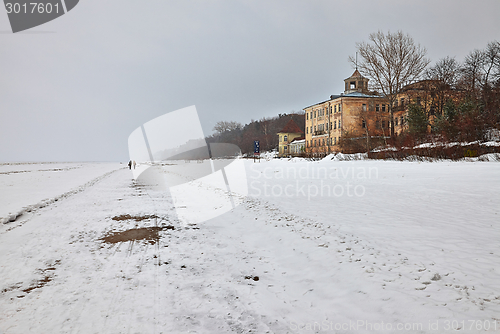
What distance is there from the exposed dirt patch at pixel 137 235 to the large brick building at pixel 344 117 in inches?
1748

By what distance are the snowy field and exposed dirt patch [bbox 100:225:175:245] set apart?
3cm

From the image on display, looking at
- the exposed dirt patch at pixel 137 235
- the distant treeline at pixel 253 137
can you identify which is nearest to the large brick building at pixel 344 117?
the distant treeline at pixel 253 137

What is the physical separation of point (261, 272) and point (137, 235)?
3.84 metres

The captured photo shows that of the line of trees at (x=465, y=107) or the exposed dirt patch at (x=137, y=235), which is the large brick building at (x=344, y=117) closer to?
the line of trees at (x=465, y=107)

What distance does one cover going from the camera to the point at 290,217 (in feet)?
29.9

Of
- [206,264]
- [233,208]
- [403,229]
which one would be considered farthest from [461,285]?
[233,208]

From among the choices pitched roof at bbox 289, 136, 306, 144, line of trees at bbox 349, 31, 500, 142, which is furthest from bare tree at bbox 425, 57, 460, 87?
pitched roof at bbox 289, 136, 306, 144

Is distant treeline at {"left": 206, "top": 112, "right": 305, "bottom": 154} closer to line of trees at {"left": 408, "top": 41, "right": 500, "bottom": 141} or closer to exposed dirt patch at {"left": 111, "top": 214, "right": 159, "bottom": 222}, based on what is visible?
line of trees at {"left": 408, "top": 41, "right": 500, "bottom": 141}

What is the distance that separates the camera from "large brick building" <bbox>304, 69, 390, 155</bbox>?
169 feet

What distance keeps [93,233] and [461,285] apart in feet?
26.7

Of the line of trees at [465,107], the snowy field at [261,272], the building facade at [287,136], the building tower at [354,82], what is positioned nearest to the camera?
the snowy field at [261,272]

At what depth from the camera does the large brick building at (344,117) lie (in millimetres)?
51588

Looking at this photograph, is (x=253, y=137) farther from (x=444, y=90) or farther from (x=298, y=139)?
(x=444, y=90)

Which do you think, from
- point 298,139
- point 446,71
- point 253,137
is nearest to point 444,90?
point 446,71
